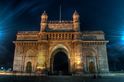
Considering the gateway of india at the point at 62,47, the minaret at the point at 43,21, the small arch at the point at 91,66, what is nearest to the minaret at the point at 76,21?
the gateway of india at the point at 62,47

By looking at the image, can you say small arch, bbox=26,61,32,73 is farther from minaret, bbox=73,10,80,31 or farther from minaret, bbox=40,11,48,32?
minaret, bbox=73,10,80,31

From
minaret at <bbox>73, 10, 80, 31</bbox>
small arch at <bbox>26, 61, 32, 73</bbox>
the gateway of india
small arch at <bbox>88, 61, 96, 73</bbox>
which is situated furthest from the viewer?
minaret at <bbox>73, 10, 80, 31</bbox>

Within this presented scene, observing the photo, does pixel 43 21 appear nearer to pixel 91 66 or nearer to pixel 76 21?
pixel 76 21

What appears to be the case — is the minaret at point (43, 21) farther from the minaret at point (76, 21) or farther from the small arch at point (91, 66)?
the small arch at point (91, 66)

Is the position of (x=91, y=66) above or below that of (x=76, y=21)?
below

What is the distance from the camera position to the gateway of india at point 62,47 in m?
46.1

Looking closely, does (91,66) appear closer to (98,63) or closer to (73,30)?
(98,63)

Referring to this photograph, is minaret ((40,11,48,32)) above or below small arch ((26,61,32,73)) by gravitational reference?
above

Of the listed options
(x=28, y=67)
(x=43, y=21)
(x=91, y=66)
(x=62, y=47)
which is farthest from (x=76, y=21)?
(x=28, y=67)

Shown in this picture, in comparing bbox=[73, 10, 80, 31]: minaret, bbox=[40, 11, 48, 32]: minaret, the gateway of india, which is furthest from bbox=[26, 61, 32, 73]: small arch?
bbox=[73, 10, 80, 31]: minaret

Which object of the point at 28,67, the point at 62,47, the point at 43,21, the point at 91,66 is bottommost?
the point at 28,67

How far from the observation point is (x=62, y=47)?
48.8 metres

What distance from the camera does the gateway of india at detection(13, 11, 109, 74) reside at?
46.1 m

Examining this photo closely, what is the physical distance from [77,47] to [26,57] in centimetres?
1350
